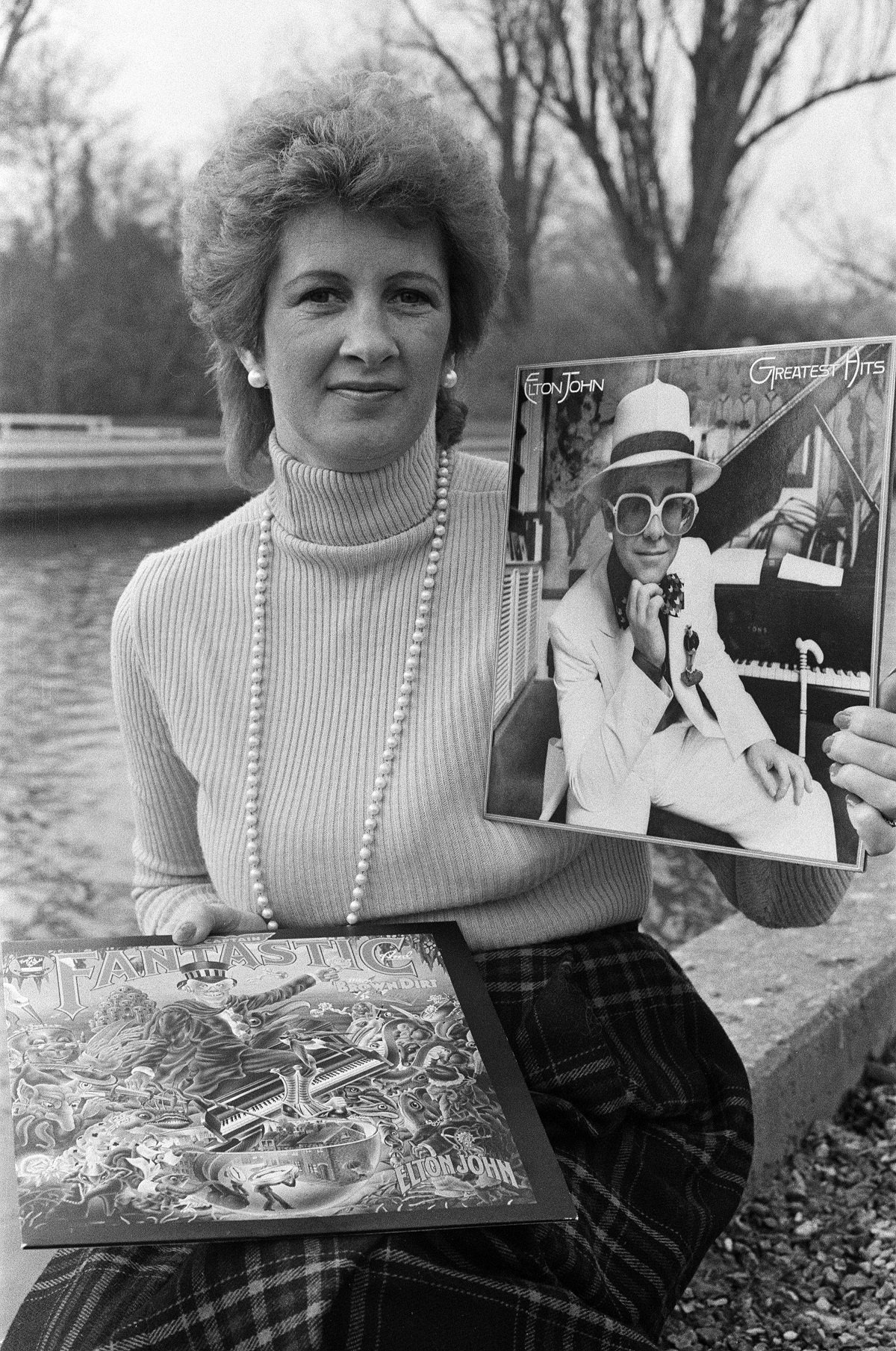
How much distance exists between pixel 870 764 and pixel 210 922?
0.63 meters

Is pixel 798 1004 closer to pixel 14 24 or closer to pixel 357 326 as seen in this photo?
pixel 357 326

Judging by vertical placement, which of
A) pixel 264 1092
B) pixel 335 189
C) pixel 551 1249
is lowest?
pixel 551 1249

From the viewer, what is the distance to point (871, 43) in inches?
114

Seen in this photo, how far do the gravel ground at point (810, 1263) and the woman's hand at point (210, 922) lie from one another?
760 mm

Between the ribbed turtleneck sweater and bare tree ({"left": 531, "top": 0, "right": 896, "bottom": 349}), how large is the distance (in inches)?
66.9

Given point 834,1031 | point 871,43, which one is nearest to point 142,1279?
point 834,1031

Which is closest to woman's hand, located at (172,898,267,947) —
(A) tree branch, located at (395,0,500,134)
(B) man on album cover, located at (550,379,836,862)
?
(B) man on album cover, located at (550,379,836,862)

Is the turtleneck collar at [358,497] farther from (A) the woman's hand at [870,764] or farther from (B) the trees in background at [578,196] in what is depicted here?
(B) the trees in background at [578,196]

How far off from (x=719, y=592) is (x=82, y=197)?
1680 millimetres

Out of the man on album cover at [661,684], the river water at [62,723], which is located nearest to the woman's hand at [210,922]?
the man on album cover at [661,684]

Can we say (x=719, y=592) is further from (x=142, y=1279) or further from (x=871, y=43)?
(x=871, y=43)

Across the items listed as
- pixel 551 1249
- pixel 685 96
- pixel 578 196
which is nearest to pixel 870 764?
pixel 551 1249

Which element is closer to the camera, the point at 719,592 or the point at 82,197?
the point at 719,592

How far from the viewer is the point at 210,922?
1217 mm
